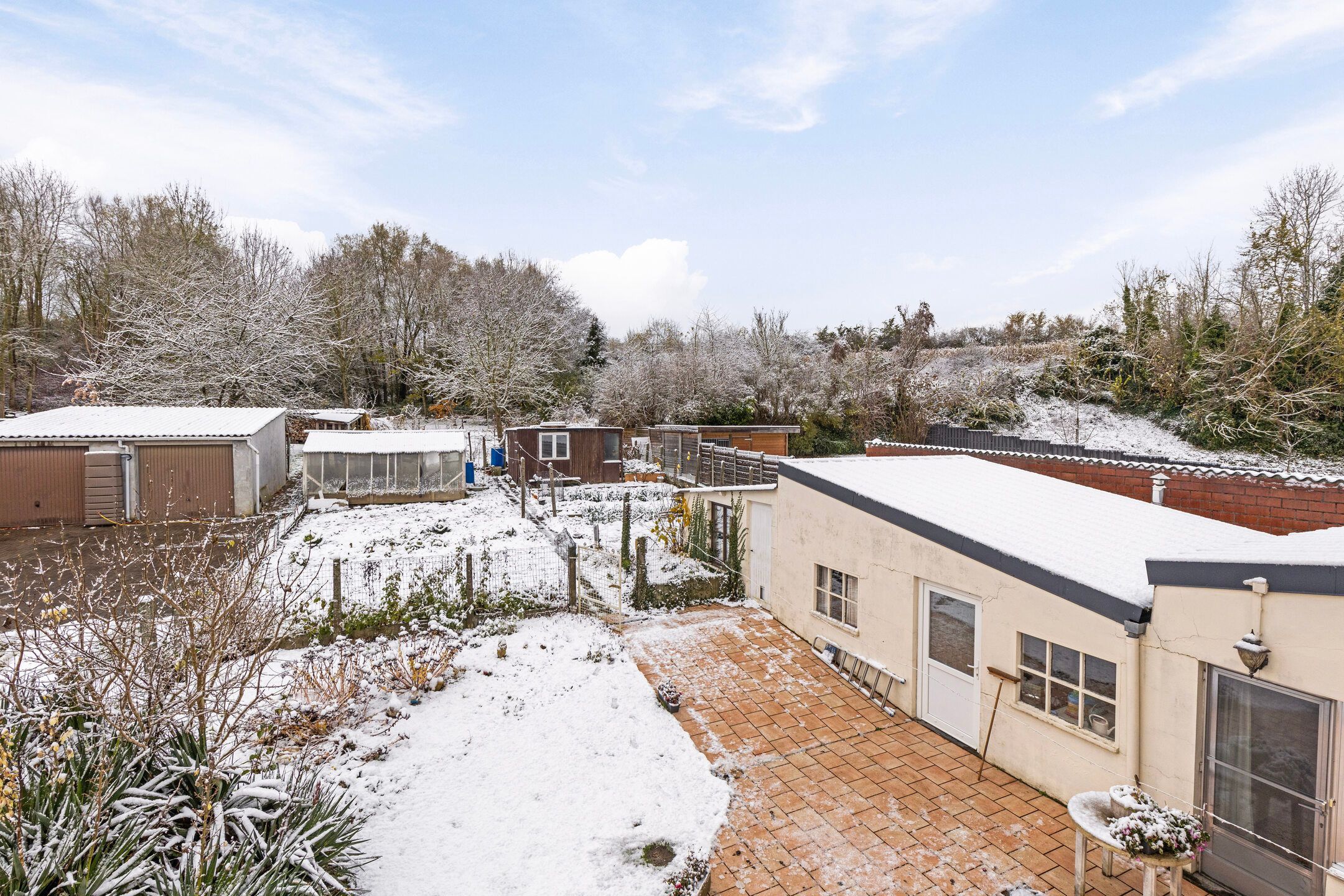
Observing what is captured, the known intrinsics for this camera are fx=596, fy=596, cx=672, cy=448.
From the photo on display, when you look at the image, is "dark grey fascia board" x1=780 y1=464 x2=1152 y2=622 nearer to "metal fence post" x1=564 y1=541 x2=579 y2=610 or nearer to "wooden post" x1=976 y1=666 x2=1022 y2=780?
"wooden post" x1=976 y1=666 x2=1022 y2=780

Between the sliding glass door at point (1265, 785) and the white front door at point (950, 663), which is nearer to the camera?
the sliding glass door at point (1265, 785)

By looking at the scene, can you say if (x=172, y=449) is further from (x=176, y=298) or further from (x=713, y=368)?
(x=713, y=368)

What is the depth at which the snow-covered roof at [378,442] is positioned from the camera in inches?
694

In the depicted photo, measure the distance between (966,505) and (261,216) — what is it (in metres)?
35.0

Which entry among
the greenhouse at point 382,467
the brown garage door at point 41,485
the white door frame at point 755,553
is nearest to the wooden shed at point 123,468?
the brown garage door at point 41,485

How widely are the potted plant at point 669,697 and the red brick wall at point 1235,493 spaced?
7941mm

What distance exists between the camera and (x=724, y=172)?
53.0 ft

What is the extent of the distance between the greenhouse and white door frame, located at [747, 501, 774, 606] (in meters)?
11.3

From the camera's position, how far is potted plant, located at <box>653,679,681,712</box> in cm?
696

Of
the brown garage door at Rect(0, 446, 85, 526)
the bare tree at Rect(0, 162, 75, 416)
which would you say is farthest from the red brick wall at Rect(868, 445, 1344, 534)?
the bare tree at Rect(0, 162, 75, 416)

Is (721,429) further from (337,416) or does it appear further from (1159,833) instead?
(1159,833)

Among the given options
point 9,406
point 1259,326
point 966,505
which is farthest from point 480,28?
Result: point 9,406

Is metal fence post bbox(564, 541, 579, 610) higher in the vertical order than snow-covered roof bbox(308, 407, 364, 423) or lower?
lower

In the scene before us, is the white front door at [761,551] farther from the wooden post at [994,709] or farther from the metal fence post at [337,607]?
the metal fence post at [337,607]
